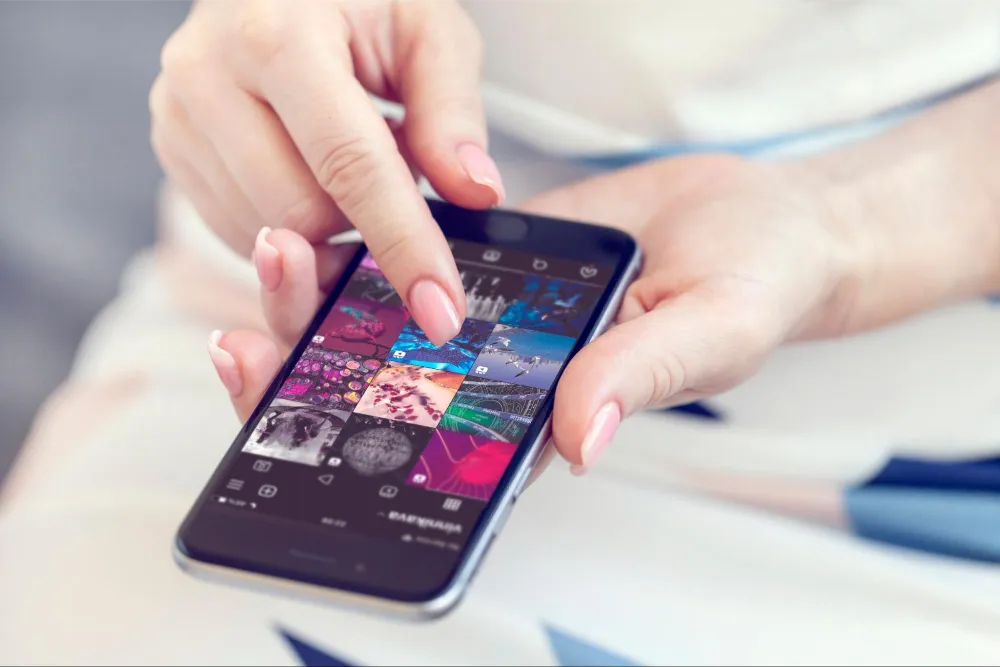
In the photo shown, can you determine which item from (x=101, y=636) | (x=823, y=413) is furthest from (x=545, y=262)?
(x=101, y=636)

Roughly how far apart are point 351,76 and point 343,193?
0.06 m

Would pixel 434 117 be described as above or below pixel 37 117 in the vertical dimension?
above

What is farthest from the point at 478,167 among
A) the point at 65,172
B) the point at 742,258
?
the point at 65,172

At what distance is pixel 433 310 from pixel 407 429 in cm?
6

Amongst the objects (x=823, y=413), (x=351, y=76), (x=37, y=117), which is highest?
(x=351, y=76)

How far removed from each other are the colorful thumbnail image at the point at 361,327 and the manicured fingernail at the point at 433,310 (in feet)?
0.11

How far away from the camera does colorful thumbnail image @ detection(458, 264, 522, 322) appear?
53cm

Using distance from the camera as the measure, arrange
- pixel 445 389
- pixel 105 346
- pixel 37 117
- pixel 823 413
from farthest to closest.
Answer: pixel 37 117
pixel 105 346
pixel 823 413
pixel 445 389

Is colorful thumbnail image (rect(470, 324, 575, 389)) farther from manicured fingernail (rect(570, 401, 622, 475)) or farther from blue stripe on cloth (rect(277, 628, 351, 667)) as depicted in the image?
blue stripe on cloth (rect(277, 628, 351, 667))

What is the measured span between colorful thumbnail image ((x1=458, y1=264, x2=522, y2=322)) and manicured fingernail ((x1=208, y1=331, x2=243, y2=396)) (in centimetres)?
12

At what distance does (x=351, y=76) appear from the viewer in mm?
517

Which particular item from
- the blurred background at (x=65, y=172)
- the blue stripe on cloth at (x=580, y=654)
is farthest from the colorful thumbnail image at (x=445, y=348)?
the blurred background at (x=65, y=172)

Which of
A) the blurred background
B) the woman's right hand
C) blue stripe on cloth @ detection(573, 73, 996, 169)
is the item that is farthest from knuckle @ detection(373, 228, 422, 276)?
the blurred background

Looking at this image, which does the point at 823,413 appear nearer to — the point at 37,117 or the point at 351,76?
the point at 351,76
